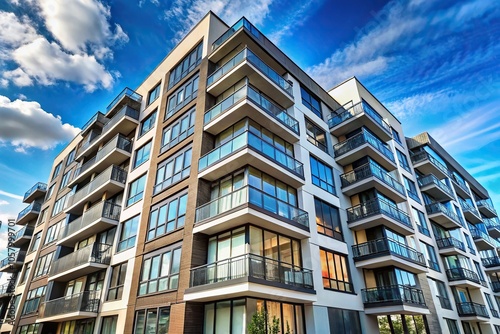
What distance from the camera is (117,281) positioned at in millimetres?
19469

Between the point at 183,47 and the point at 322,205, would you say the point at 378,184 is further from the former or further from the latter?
the point at 183,47

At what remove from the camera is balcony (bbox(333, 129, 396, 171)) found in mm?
22406

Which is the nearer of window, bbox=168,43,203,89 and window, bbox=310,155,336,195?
window, bbox=310,155,336,195

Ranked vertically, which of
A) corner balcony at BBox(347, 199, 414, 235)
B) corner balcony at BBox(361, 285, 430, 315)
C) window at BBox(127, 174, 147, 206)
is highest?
window at BBox(127, 174, 147, 206)

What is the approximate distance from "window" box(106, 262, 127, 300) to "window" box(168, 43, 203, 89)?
44.0 feet

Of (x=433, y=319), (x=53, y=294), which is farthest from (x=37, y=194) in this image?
(x=433, y=319)

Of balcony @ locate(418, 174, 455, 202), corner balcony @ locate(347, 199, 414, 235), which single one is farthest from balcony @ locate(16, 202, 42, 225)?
balcony @ locate(418, 174, 455, 202)

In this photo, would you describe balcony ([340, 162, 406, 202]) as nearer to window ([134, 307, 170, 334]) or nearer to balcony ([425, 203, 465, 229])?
balcony ([425, 203, 465, 229])

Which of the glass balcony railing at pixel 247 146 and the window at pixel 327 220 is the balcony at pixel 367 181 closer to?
the window at pixel 327 220

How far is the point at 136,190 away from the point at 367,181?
15759mm

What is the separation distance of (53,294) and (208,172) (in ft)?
54.9

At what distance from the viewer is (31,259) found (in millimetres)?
31422

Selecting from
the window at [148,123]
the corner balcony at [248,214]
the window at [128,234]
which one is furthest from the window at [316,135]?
the window at [128,234]

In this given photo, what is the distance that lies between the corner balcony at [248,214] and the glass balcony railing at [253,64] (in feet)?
26.4
